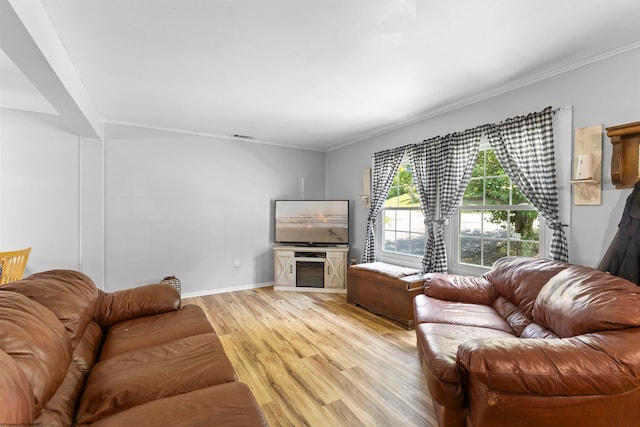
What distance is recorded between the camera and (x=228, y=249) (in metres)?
4.69

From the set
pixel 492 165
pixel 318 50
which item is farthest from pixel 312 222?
pixel 318 50

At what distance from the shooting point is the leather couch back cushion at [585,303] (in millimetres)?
1363

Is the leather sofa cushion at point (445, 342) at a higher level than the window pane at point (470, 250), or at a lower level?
lower

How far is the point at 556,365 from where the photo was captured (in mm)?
1221

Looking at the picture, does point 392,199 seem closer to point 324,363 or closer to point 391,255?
point 391,255

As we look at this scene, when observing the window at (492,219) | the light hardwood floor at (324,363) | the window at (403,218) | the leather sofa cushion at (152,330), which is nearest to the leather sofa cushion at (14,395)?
the leather sofa cushion at (152,330)

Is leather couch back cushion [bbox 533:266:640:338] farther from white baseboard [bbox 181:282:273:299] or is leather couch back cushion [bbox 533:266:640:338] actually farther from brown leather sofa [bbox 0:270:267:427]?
white baseboard [bbox 181:282:273:299]

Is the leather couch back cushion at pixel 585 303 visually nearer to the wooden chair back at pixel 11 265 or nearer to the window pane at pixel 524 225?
the window pane at pixel 524 225

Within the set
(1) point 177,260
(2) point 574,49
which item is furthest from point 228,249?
(2) point 574,49

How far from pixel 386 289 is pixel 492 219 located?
4.61 feet

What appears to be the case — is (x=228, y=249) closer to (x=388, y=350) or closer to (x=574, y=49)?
(x=388, y=350)

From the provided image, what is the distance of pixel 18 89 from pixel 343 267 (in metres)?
4.35

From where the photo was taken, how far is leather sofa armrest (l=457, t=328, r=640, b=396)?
3.94 ft

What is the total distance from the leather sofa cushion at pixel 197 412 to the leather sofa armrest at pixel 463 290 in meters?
1.94
